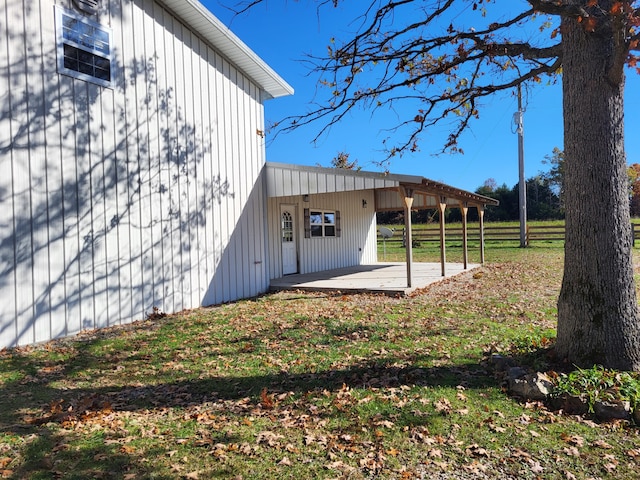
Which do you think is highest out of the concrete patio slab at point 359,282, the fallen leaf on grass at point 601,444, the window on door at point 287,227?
the window on door at point 287,227

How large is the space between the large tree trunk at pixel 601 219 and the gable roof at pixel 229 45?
654 cm

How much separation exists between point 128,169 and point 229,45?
12.3 feet

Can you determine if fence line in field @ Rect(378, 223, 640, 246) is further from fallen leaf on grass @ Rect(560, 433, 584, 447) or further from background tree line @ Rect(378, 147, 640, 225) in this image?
fallen leaf on grass @ Rect(560, 433, 584, 447)

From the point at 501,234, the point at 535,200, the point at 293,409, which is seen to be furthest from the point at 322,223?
the point at 535,200

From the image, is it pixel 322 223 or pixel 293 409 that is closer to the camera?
Result: pixel 293 409

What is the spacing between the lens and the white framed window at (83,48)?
623 cm

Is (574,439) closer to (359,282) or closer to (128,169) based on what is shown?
(128,169)

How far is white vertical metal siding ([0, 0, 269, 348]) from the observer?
575 cm

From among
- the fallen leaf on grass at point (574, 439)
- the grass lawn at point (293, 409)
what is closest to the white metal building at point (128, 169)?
the grass lawn at point (293, 409)

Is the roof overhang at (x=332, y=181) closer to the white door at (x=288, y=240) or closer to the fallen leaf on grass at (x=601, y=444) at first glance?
the white door at (x=288, y=240)

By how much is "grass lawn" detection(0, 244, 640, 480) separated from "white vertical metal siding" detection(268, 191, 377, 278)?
18.2 ft

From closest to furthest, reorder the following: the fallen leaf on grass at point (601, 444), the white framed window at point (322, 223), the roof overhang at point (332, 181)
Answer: the fallen leaf on grass at point (601, 444), the roof overhang at point (332, 181), the white framed window at point (322, 223)

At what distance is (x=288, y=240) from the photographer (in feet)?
42.0

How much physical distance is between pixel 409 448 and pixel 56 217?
5727 millimetres
